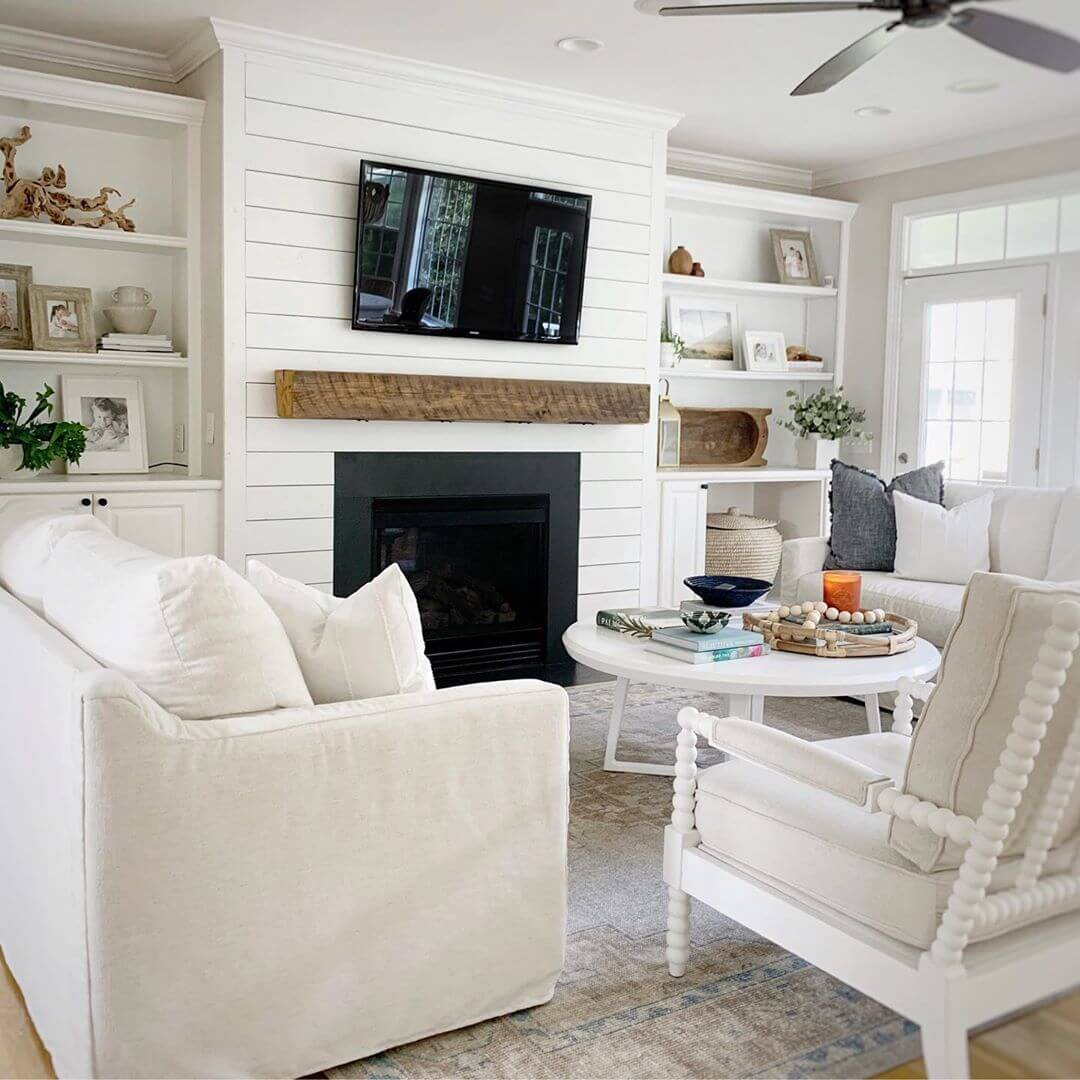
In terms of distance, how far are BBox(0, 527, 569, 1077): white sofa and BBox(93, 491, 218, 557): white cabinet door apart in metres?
1.97

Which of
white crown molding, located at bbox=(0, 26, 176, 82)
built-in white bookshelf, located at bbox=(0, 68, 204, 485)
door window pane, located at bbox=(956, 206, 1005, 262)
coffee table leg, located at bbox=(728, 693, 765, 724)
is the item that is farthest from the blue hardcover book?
door window pane, located at bbox=(956, 206, 1005, 262)

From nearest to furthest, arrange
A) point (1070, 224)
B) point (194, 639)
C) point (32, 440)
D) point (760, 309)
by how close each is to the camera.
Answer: point (194, 639) < point (32, 440) < point (1070, 224) < point (760, 309)

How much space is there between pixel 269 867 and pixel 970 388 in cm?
496

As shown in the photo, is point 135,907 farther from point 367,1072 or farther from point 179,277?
point 179,277

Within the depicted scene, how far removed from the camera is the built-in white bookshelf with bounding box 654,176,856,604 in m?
5.97

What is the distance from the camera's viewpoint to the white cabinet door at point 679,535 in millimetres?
5633

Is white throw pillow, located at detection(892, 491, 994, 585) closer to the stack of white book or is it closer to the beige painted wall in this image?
the beige painted wall

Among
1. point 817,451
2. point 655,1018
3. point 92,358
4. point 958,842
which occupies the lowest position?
point 655,1018

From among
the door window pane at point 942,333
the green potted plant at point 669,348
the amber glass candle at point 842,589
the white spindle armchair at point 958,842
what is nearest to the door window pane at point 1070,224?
the door window pane at point 942,333

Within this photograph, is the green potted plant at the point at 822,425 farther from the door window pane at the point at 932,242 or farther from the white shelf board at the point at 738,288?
the door window pane at the point at 932,242

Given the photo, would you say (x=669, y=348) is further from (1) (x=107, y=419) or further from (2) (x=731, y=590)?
(1) (x=107, y=419)

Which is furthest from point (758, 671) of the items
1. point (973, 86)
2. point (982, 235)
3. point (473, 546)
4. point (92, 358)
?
point (982, 235)

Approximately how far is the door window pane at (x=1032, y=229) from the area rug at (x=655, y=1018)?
3.97m

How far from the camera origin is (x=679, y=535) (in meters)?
5.68
